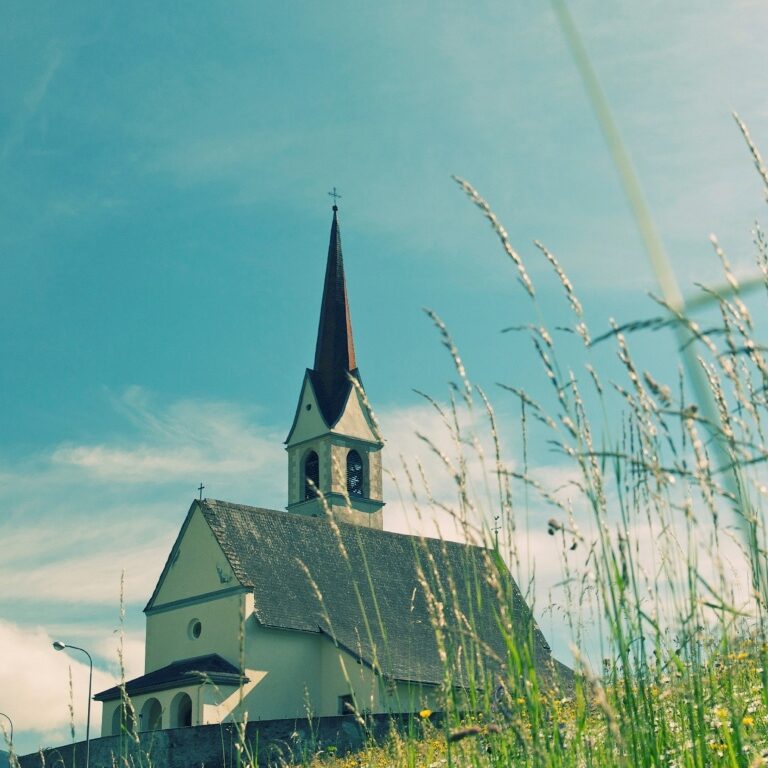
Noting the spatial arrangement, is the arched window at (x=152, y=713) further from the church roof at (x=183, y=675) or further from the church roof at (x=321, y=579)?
the church roof at (x=321, y=579)

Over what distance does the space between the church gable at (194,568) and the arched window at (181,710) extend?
328 cm

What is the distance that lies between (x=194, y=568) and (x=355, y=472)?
46.7 feet

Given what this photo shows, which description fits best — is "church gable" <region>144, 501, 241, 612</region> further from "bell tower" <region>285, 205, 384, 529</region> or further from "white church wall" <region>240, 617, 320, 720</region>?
"bell tower" <region>285, 205, 384, 529</region>

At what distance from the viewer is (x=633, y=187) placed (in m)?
1.30

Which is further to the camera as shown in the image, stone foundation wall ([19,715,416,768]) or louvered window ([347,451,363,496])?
louvered window ([347,451,363,496])

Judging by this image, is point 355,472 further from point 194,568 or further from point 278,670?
point 278,670

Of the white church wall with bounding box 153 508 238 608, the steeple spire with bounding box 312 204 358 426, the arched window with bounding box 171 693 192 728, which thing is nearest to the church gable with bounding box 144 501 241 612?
the white church wall with bounding box 153 508 238 608

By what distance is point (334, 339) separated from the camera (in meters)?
48.7

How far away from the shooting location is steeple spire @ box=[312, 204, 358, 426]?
45.8 metres

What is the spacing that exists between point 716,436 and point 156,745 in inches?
607

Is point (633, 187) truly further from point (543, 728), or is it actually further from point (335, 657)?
point (335, 657)

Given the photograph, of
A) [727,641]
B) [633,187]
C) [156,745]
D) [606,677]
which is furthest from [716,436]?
[156,745]

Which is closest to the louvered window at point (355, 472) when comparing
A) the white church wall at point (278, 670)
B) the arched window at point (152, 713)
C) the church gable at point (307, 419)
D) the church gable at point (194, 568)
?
the church gable at point (307, 419)

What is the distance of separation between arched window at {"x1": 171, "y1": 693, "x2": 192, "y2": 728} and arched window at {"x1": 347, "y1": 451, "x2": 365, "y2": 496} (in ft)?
55.1
